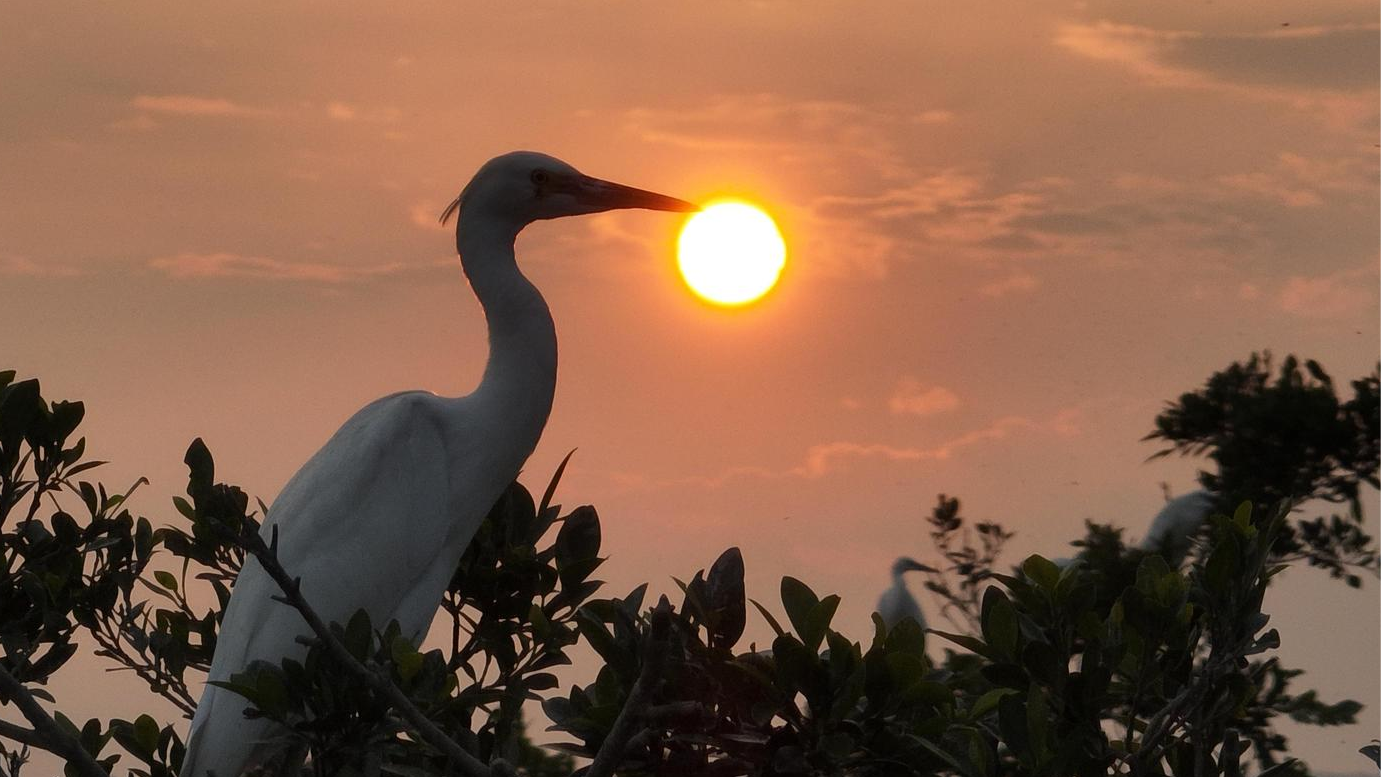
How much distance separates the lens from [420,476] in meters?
4.79

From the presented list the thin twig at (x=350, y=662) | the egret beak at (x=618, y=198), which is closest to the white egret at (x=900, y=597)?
the egret beak at (x=618, y=198)

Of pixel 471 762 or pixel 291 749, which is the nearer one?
A: pixel 471 762

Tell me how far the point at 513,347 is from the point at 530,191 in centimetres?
56

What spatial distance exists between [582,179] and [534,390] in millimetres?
786

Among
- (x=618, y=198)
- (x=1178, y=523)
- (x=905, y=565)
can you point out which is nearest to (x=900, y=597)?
(x=905, y=565)

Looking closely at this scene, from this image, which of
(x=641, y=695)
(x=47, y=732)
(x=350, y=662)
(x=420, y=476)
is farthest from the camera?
(x=420, y=476)

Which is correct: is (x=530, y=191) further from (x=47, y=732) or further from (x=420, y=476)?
(x=47, y=732)

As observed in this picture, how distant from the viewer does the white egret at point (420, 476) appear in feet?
14.2

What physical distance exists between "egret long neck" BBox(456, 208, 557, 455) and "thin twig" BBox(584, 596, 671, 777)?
8.06 ft

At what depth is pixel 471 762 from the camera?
2.59 meters

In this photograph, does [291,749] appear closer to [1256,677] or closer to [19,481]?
[19,481]

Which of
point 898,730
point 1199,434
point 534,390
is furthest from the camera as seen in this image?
point 1199,434

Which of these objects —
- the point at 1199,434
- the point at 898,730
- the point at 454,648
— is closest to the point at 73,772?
the point at 454,648

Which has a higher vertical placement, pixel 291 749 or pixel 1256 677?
pixel 1256 677
